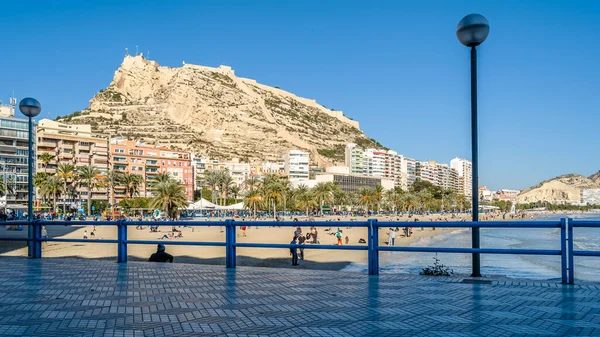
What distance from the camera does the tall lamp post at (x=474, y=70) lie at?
27.6 feet

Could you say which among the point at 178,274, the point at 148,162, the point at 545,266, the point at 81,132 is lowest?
the point at 545,266

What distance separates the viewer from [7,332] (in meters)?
4.68

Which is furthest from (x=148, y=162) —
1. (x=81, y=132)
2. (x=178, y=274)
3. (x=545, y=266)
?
(x=178, y=274)

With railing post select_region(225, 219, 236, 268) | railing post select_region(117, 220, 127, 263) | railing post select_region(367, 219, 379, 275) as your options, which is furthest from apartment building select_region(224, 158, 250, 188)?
railing post select_region(367, 219, 379, 275)

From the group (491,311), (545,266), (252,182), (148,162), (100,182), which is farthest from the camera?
(148,162)

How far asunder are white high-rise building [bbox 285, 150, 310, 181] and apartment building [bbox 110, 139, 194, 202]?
53.3 meters

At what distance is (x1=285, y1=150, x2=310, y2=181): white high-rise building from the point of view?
585ft

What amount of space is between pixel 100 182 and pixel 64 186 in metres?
11.9

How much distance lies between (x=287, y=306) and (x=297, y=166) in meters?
173

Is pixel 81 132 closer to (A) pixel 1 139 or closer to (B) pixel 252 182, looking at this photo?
(A) pixel 1 139

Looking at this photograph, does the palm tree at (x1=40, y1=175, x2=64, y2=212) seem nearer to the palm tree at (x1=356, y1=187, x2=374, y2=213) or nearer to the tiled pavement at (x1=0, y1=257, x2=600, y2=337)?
the palm tree at (x1=356, y1=187, x2=374, y2=213)

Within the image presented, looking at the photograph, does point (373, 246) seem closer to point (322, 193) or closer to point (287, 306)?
point (287, 306)

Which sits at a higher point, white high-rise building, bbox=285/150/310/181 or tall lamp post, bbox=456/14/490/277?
white high-rise building, bbox=285/150/310/181

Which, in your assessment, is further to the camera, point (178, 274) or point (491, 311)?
point (178, 274)
